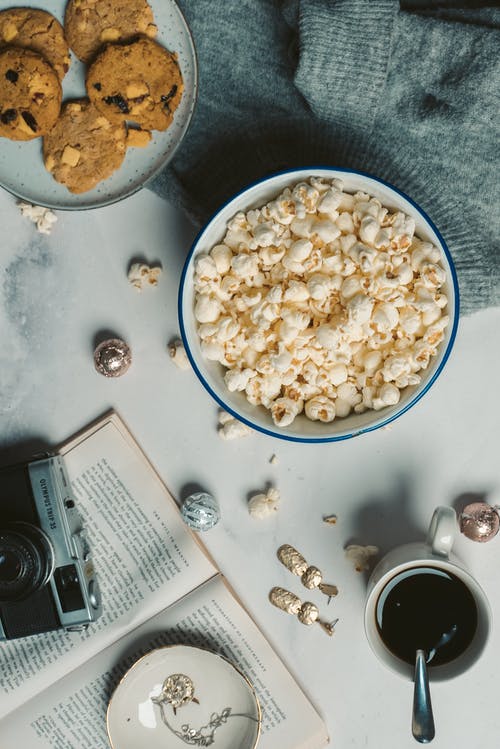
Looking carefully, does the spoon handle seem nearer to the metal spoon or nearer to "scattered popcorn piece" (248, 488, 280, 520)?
the metal spoon

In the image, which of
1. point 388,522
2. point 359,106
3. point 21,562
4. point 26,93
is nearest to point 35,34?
point 26,93

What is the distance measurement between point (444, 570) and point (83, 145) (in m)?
0.64

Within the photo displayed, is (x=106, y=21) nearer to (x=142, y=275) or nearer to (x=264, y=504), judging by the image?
(x=142, y=275)

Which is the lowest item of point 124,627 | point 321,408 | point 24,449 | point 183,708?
point 183,708

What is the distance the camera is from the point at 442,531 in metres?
0.83

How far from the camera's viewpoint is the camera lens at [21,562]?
0.85m

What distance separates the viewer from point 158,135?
2.71 ft

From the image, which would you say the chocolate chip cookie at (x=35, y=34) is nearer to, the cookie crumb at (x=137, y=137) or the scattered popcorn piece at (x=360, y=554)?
the cookie crumb at (x=137, y=137)

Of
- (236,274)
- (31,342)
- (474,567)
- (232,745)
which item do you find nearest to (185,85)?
(236,274)

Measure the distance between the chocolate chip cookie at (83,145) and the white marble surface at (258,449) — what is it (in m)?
0.09

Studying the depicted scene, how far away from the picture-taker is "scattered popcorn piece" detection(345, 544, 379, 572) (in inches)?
36.1

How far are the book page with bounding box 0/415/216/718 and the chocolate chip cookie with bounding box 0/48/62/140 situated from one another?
357 millimetres

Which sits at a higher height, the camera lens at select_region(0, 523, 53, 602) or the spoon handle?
the camera lens at select_region(0, 523, 53, 602)

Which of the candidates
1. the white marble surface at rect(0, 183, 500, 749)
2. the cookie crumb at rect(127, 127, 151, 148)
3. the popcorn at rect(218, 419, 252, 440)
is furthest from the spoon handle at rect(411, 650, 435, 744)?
the cookie crumb at rect(127, 127, 151, 148)
